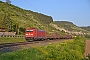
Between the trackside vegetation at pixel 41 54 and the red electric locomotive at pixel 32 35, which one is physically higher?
the red electric locomotive at pixel 32 35

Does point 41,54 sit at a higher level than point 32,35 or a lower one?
lower

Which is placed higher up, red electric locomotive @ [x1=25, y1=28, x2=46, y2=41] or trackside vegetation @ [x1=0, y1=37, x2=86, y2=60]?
red electric locomotive @ [x1=25, y1=28, x2=46, y2=41]

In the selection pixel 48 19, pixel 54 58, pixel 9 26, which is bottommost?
pixel 54 58

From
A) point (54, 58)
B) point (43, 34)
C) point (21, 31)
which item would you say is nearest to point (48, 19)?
point (21, 31)

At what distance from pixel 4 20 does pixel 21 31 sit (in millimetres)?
8007

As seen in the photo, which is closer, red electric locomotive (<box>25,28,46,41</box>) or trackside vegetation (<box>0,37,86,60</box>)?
trackside vegetation (<box>0,37,86,60</box>)

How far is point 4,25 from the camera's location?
237 ft

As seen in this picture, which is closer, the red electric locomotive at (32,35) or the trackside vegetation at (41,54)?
the trackside vegetation at (41,54)

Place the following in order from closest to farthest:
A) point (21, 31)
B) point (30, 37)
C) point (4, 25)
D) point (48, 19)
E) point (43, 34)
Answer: point (30, 37) < point (43, 34) < point (4, 25) < point (21, 31) < point (48, 19)

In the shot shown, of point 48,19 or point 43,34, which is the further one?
point 48,19

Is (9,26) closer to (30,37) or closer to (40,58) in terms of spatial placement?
(30,37)

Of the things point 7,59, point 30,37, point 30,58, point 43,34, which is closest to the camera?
point 7,59

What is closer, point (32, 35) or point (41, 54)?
point (41, 54)

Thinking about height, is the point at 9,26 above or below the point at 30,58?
above
